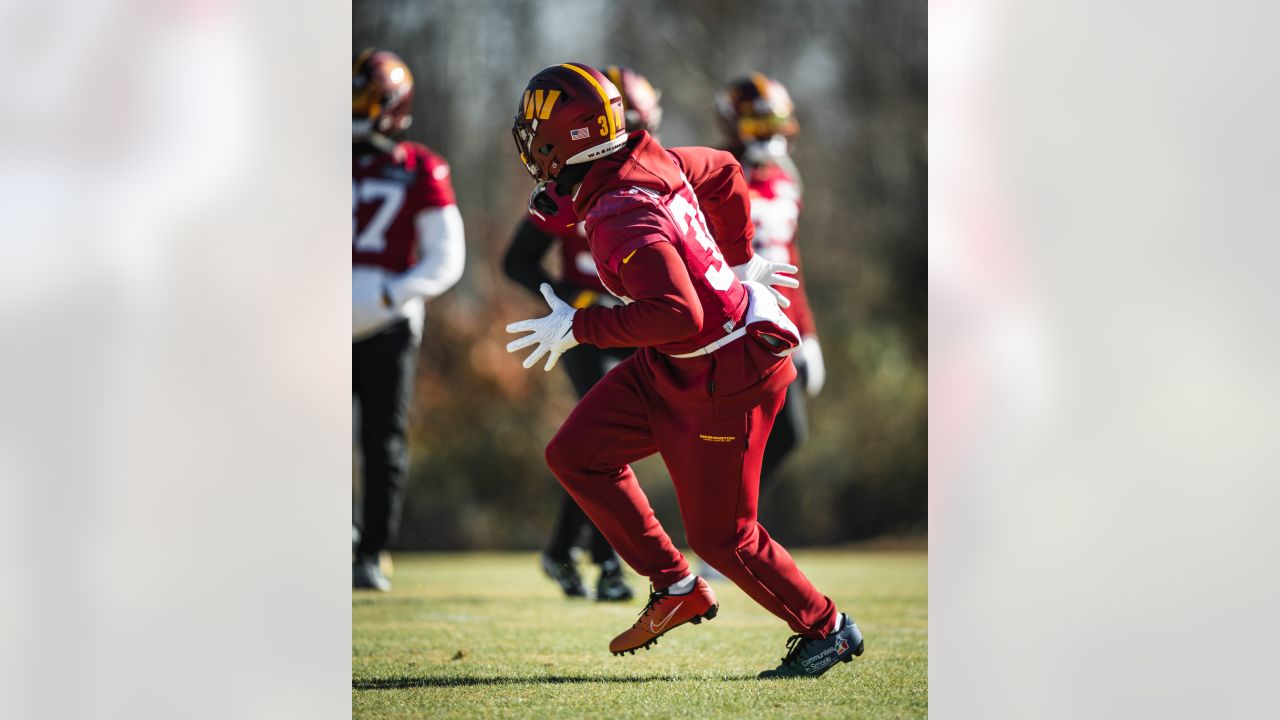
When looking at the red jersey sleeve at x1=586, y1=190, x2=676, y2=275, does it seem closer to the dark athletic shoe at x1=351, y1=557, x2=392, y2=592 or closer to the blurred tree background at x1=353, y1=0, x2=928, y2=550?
the dark athletic shoe at x1=351, y1=557, x2=392, y2=592

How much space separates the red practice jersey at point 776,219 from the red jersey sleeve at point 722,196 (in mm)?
1883

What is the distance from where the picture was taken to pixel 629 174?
121 inches

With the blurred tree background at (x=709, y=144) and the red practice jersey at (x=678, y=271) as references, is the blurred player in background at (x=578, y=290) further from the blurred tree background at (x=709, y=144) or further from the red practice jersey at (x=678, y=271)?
the blurred tree background at (x=709, y=144)

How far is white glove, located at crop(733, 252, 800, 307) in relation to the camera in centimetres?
348

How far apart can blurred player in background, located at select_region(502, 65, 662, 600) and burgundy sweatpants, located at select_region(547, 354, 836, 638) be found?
1.60 metres

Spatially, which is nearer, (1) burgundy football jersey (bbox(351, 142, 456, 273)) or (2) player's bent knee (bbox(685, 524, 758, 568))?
(2) player's bent knee (bbox(685, 524, 758, 568))

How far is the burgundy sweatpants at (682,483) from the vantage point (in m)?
3.16

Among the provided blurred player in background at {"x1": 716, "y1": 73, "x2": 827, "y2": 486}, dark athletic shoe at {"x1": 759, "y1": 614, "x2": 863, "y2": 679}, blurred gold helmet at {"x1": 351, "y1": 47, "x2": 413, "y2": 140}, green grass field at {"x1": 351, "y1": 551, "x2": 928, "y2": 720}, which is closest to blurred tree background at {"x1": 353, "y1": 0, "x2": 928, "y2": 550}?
blurred player in background at {"x1": 716, "y1": 73, "x2": 827, "y2": 486}

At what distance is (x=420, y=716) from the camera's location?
287cm

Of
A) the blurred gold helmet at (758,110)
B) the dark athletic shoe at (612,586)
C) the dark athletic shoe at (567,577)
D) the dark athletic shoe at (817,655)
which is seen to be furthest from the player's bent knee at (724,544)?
the blurred gold helmet at (758,110)

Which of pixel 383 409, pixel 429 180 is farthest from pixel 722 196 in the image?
pixel 383 409

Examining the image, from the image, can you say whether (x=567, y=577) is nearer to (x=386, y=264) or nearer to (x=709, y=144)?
(x=386, y=264)

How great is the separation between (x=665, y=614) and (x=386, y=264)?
2.64 m

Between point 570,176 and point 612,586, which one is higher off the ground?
point 570,176
